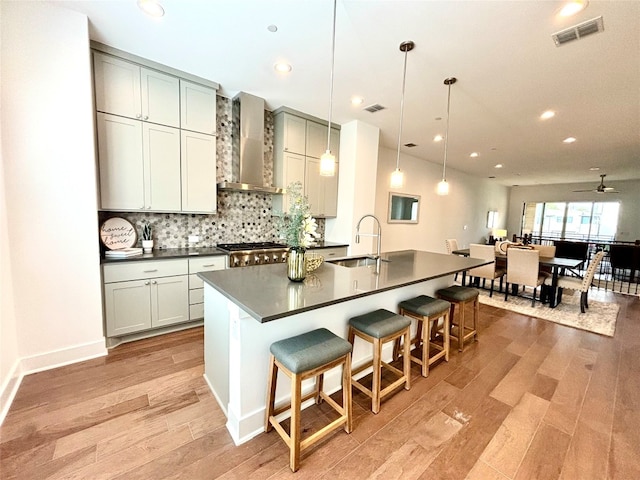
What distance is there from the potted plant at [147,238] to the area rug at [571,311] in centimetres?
504

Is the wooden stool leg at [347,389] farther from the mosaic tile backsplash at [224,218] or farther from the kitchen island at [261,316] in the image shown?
the mosaic tile backsplash at [224,218]

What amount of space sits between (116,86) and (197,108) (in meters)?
0.76

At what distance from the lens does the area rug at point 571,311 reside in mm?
3518

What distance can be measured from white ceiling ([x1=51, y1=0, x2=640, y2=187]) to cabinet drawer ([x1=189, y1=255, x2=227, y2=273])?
83.2 inches

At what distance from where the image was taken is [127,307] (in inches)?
102

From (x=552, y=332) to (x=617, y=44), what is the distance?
307cm

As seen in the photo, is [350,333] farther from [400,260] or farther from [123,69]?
[123,69]

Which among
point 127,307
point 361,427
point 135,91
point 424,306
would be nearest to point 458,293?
point 424,306

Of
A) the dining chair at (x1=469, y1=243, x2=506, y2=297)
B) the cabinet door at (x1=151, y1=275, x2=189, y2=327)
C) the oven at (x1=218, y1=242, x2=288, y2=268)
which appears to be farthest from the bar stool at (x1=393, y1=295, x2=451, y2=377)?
the dining chair at (x1=469, y1=243, x2=506, y2=297)

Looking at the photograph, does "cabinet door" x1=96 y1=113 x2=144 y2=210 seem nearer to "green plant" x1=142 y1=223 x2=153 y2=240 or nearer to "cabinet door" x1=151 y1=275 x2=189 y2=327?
"green plant" x1=142 y1=223 x2=153 y2=240

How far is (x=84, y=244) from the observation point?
7.57ft

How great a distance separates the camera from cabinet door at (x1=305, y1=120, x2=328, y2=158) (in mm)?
4075

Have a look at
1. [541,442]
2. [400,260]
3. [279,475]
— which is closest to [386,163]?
[400,260]

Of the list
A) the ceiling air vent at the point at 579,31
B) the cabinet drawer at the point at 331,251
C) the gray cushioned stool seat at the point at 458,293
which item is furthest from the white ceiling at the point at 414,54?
the gray cushioned stool seat at the point at 458,293
